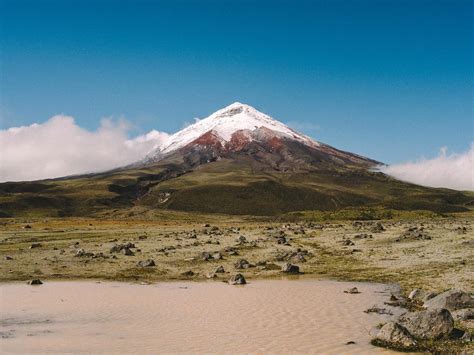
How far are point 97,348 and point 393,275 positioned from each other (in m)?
26.9

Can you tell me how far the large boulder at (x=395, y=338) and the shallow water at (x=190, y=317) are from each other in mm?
592

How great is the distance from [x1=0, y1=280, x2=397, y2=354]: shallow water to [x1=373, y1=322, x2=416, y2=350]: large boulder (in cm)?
59

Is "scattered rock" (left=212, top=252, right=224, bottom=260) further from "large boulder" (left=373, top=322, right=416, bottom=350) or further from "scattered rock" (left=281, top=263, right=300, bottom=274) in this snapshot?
"large boulder" (left=373, top=322, right=416, bottom=350)

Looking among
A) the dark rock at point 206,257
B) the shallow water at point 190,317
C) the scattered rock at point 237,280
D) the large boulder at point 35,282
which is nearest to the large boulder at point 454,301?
the shallow water at point 190,317

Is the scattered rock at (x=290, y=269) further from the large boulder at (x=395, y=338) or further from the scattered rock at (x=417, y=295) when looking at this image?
the large boulder at (x=395, y=338)

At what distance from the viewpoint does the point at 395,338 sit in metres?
19.0

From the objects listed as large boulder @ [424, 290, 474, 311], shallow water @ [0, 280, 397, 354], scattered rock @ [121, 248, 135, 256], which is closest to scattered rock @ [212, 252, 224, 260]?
scattered rock @ [121, 248, 135, 256]

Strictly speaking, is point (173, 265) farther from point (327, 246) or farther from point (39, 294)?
point (327, 246)

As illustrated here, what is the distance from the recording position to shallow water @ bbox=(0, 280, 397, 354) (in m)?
19.9

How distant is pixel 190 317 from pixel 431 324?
11.9 meters

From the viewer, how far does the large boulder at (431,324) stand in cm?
1952

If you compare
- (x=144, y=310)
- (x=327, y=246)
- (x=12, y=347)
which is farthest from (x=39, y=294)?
(x=327, y=246)

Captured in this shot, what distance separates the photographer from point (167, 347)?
19.7 metres

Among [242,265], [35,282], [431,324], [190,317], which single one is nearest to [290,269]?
[242,265]
